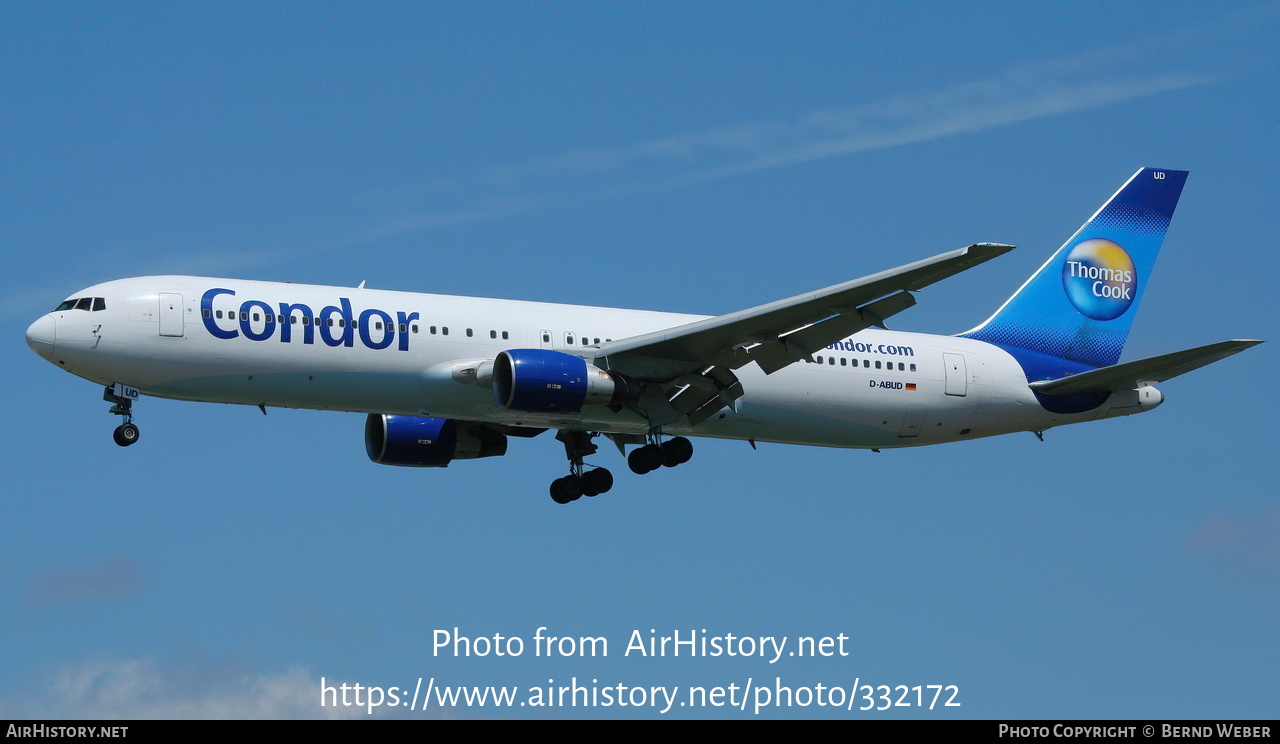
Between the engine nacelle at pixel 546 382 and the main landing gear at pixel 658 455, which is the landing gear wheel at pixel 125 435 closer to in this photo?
the engine nacelle at pixel 546 382

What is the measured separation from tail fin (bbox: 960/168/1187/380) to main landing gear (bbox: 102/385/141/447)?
72.1 ft

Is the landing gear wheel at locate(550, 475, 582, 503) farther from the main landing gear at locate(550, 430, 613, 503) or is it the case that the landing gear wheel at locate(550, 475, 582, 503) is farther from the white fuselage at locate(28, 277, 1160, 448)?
the white fuselage at locate(28, 277, 1160, 448)

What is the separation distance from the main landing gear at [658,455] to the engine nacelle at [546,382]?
364 cm

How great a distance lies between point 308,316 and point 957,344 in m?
17.4

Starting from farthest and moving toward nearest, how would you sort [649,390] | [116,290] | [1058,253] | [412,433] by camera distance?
[1058,253]
[412,433]
[649,390]
[116,290]

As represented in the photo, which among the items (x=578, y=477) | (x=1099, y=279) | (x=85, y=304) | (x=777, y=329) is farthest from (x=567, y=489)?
(x=1099, y=279)

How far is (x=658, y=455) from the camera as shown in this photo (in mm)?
42656

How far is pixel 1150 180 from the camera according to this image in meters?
49.4

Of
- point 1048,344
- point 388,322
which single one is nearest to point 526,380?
point 388,322

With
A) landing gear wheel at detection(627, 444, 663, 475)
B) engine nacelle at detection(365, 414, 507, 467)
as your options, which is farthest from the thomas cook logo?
engine nacelle at detection(365, 414, 507, 467)

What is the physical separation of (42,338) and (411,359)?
8.06 metres

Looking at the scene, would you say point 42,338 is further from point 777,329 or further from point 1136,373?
point 1136,373

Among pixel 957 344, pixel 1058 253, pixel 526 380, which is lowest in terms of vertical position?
pixel 526 380

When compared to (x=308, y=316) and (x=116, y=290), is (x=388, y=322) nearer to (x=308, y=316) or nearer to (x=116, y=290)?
(x=308, y=316)
